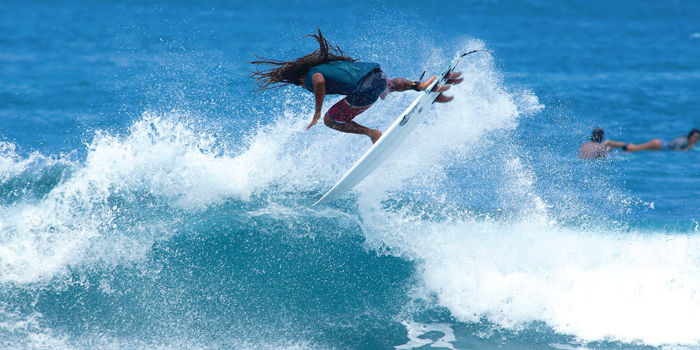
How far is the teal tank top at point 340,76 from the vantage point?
6.14 metres

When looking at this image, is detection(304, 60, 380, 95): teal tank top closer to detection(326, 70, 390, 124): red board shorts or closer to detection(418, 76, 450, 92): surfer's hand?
detection(326, 70, 390, 124): red board shorts

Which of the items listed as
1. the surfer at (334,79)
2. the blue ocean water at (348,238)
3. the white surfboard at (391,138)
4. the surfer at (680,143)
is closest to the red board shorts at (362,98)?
the surfer at (334,79)

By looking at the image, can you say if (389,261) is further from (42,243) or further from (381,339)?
(42,243)

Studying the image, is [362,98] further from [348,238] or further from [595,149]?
[595,149]

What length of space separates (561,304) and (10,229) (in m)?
5.94

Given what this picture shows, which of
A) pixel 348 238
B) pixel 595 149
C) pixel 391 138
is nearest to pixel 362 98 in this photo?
pixel 391 138

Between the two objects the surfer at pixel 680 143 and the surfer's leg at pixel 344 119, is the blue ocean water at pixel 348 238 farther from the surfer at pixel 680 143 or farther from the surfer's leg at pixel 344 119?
the surfer at pixel 680 143

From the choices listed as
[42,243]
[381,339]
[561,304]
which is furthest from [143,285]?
[561,304]

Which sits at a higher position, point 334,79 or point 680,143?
point 334,79

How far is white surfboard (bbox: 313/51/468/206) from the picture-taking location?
21.5 feet

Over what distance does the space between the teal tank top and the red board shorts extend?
8 centimetres

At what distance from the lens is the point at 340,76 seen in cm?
615

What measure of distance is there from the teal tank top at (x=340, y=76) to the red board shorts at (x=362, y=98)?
0.27 ft

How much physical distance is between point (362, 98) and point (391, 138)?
55 cm
